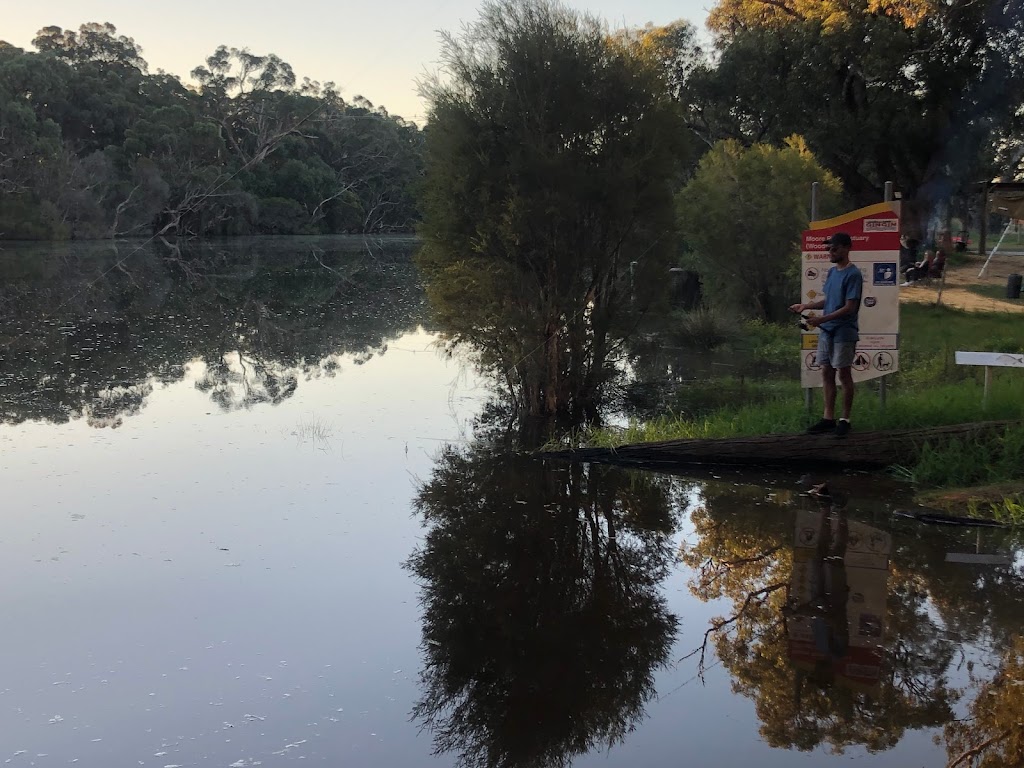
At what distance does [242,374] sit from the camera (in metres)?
14.3

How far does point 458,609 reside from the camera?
5613mm

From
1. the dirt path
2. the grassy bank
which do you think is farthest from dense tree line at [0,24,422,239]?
the grassy bank

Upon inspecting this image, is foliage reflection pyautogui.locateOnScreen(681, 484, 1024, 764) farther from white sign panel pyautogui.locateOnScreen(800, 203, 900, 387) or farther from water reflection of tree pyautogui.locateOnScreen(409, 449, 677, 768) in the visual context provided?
white sign panel pyautogui.locateOnScreen(800, 203, 900, 387)

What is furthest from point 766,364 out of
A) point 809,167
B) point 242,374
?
point 242,374

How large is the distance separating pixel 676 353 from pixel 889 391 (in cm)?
643

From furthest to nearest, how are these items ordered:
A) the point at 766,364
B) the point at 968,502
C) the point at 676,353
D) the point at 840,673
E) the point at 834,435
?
1. the point at 676,353
2. the point at 766,364
3. the point at 834,435
4. the point at 968,502
5. the point at 840,673

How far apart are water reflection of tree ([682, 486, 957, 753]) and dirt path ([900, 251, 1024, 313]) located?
16.1 meters

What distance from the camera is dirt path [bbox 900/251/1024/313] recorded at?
21.2m

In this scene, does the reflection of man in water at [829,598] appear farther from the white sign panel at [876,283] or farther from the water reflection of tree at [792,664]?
the white sign panel at [876,283]

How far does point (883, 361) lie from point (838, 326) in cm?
74

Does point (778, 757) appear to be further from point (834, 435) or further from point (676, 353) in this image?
point (676, 353)

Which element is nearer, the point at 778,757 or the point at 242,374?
the point at 778,757

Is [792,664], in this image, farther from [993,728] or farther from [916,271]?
[916,271]

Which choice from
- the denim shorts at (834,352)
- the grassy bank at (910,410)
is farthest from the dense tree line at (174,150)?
the denim shorts at (834,352)
